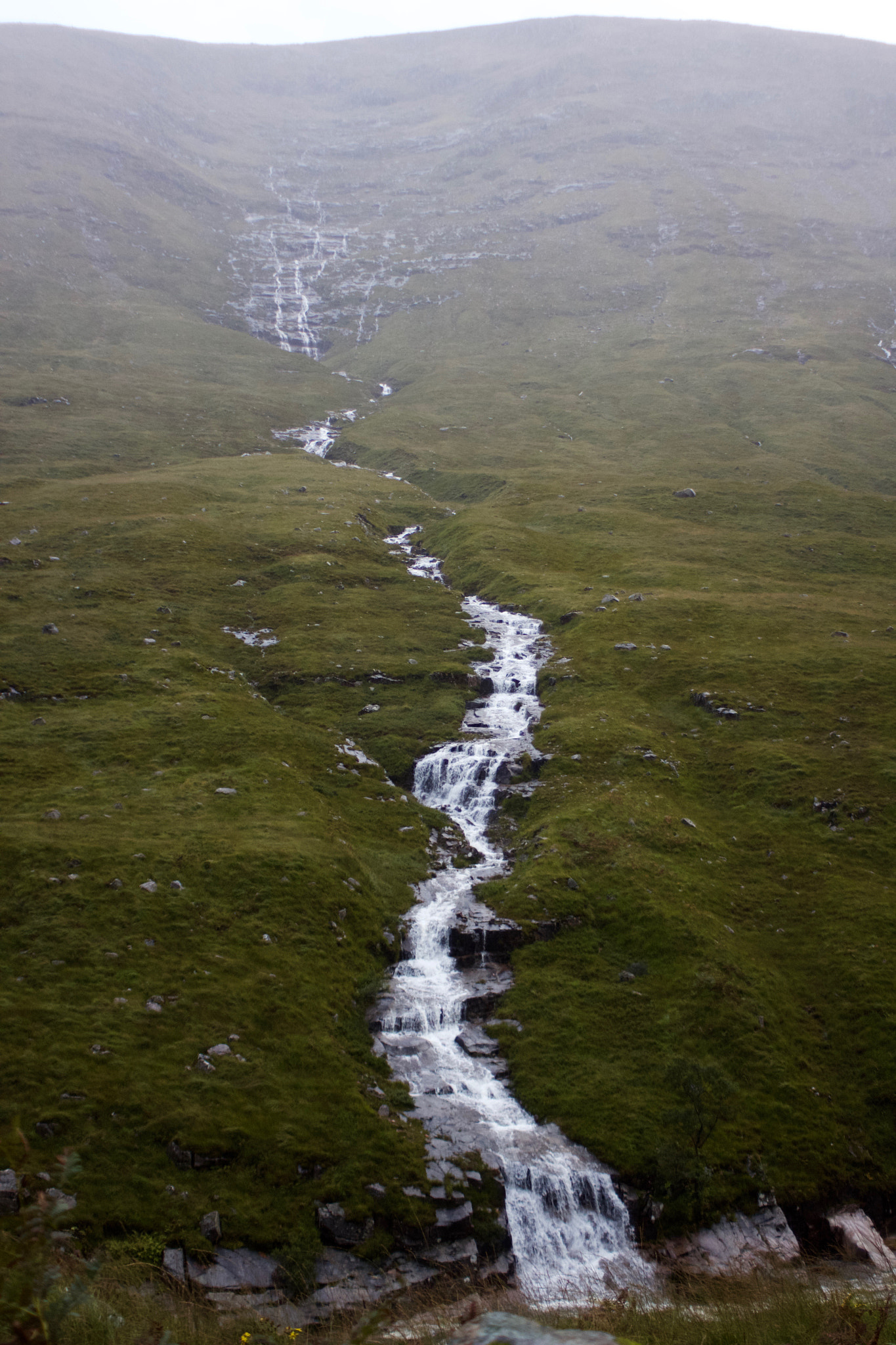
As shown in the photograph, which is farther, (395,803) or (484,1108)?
(395,803)

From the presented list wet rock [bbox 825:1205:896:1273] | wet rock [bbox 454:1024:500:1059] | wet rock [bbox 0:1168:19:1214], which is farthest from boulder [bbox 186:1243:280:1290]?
wet rock [bbox 825:1205:896:1273]

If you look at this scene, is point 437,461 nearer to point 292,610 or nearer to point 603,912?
point 292,610

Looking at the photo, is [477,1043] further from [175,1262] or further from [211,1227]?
[175,1262]

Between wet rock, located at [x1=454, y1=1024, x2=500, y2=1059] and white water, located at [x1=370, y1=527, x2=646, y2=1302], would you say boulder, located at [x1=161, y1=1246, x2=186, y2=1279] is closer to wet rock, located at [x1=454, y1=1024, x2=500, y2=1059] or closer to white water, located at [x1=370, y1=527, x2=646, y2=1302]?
white water, located at [x1=370, y1=527, x2=646, y2=1302]

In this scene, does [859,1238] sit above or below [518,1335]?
below

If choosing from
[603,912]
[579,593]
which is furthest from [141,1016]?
[579,593]

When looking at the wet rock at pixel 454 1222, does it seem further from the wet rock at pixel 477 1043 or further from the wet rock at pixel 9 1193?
the wet rock at pixel 9 1193

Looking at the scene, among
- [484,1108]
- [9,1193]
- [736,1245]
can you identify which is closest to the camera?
[9,1193]

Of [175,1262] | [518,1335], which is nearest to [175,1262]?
[175,1262]
